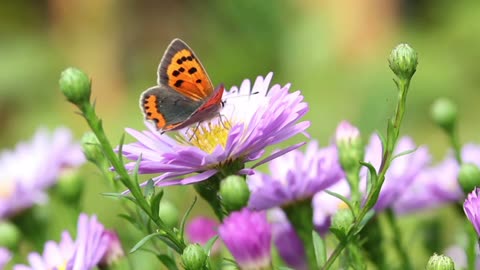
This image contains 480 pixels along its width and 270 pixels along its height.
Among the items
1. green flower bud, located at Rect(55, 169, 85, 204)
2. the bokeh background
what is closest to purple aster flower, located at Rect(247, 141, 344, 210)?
green flower bud, located at Rect(55, 169, 85, 204)

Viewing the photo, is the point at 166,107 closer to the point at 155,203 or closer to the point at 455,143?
the point at 155,203

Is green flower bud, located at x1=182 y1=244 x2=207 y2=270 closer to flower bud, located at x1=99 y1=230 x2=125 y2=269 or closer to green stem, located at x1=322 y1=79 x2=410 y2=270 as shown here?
green stem, located at x1=322 y1=79 x2=410 y2=270

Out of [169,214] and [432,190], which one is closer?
[169,214]

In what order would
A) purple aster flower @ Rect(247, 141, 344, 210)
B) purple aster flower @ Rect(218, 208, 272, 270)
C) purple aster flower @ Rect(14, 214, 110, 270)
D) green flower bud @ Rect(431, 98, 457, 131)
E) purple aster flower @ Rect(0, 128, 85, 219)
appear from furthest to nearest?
1. purple aster flower @ Rect(0, 128, 85, 219)
2. green flower bud @ Rect(431, 98, 457, 131)
3. purple aster flower @ Rect(247, 141, 344, 210)
4. purple aster flower @ Rect(14, 214, 110, 270)
5. purple aster flower @ Rect(218, 208, 272, 270)

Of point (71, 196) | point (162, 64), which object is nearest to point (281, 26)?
point (71, 196)

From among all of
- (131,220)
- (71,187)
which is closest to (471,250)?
(131,220)

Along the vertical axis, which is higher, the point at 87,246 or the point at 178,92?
the point at 178,92
